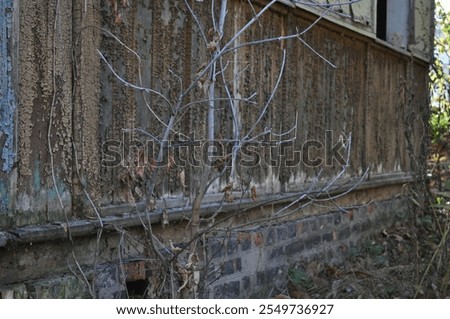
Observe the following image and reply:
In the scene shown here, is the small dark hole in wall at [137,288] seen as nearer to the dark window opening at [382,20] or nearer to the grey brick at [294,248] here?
the grey brick at [294,248]

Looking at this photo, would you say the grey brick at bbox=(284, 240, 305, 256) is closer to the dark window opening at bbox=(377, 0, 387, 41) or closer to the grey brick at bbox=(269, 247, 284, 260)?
the grey brick at bbox=(269, 247, 284, 260)

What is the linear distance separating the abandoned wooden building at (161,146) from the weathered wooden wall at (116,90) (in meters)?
0.01

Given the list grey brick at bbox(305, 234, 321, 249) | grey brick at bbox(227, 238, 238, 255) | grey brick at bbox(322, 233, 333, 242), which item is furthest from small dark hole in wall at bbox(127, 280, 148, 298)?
grey brick at bbox(322, 233, 333, 242)

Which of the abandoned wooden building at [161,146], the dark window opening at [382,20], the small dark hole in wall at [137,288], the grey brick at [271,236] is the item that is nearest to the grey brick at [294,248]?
the abandoned wooden building at [161,146]

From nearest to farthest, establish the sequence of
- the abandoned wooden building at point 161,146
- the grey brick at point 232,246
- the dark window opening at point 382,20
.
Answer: the abandoned wooden building at point 161,146
the grey brick at point 232,246
the dark window opening at point 382,20

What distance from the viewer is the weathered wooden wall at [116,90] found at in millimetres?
3777

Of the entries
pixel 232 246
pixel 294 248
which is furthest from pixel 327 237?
pixel 232 246

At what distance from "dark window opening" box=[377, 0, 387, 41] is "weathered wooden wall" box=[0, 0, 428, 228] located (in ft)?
14.2

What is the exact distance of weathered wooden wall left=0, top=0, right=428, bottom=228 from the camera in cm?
378

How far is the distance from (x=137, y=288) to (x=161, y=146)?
4.69 ft

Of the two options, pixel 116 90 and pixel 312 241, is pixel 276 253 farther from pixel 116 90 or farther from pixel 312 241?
pixel 116 90

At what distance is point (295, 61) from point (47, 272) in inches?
145

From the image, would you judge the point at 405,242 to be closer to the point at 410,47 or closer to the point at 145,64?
the point at 410,47

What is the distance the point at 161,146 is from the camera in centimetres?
359
